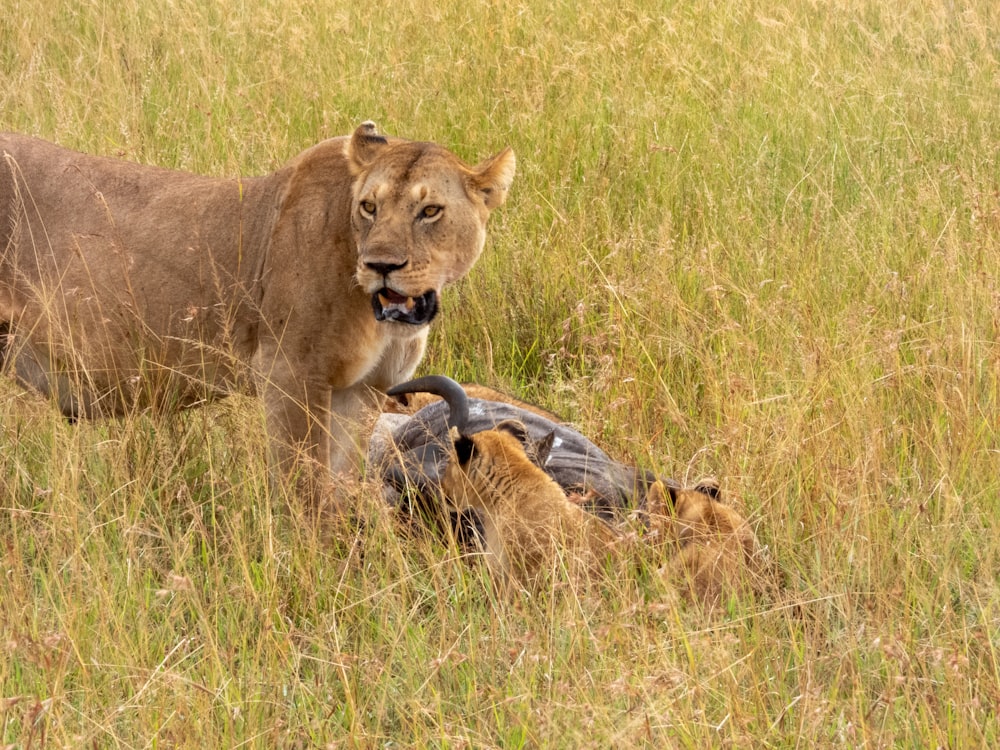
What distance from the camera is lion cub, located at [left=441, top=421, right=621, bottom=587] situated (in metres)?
3.59

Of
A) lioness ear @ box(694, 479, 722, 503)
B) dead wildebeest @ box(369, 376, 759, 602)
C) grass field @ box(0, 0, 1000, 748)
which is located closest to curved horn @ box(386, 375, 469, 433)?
dead wildebeest @ box(369, 376, 759, 602)

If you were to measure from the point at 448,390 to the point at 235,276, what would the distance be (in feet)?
2.80

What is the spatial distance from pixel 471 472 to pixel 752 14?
4.94 metres

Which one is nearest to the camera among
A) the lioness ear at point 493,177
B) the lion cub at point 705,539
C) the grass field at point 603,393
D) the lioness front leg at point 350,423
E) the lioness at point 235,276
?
the grass field at point 603,393

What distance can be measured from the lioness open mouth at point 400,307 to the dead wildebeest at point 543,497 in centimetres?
19

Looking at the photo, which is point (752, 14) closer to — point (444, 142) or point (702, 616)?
point (444, 142)

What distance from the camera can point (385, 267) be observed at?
158 inches

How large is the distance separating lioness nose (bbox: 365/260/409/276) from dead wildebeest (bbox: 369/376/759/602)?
337 millimetres

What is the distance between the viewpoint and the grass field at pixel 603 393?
2914 mm

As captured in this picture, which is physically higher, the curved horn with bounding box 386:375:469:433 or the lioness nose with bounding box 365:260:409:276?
the lioness nose with bounding box 365:260:409:276

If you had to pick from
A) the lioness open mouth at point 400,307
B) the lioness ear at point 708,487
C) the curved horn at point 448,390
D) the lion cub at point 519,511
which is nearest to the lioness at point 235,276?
the lioness open mouth at point 400,307

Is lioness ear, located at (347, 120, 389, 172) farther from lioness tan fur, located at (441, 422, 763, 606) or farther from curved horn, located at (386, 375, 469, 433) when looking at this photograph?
lioness tan fur, located at (441, 422, 763, 606)

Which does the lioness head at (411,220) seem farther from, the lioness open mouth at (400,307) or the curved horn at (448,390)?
the curved horn at (448,390)

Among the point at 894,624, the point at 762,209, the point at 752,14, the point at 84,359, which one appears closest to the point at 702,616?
the point at 894,624
